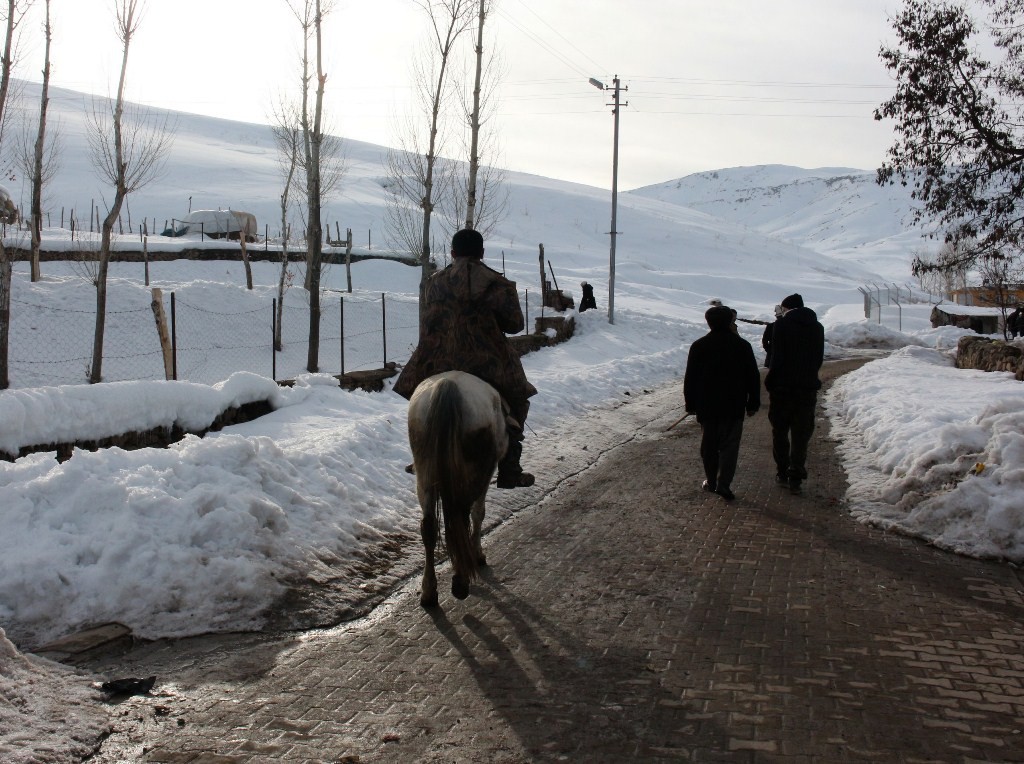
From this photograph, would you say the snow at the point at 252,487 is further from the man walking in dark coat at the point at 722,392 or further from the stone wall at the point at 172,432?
the man walking in dark coat at the point at 722,392

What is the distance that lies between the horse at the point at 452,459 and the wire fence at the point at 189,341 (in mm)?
12718

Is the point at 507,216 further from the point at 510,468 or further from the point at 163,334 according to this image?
the point at 510,468

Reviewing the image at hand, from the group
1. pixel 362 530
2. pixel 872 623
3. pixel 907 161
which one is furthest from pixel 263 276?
pixel 872 623

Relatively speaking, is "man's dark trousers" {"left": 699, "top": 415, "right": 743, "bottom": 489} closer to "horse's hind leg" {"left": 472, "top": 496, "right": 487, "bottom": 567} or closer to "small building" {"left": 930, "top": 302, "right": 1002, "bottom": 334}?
"horse's hind leg" {"left": 472, "top": 496, "right": 487, "bottom": 567}

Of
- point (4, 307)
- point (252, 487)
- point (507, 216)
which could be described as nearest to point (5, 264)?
point (4, 307)

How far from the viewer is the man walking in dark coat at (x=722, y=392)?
902 cm

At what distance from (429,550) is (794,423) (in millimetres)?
5073

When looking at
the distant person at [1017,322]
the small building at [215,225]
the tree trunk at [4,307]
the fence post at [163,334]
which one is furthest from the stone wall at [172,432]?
the small building at [215,225]

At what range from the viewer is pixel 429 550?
5.81 metres

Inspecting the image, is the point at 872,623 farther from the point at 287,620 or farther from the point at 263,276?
the point at 263,276

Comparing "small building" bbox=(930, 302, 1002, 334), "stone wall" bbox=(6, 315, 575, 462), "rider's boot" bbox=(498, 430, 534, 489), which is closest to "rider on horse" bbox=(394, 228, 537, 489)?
"rider's boot" bbox=(498, 430, 534, 489)

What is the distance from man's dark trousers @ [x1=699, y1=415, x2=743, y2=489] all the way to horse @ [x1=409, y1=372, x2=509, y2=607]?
3.75 metres

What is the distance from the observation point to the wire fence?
20281mm

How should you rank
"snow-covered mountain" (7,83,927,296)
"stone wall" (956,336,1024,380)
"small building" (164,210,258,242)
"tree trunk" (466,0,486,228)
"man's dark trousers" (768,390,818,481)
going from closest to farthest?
1. "man's dark trousers" (768,390,818,481)
2. "stone wall" (956,336,1024,380)
3. "tree trunk" (466,0,486,228)
4. "small building" (164,210,258,242)
5. "snow-covered mountain" (7,83,927,296)
